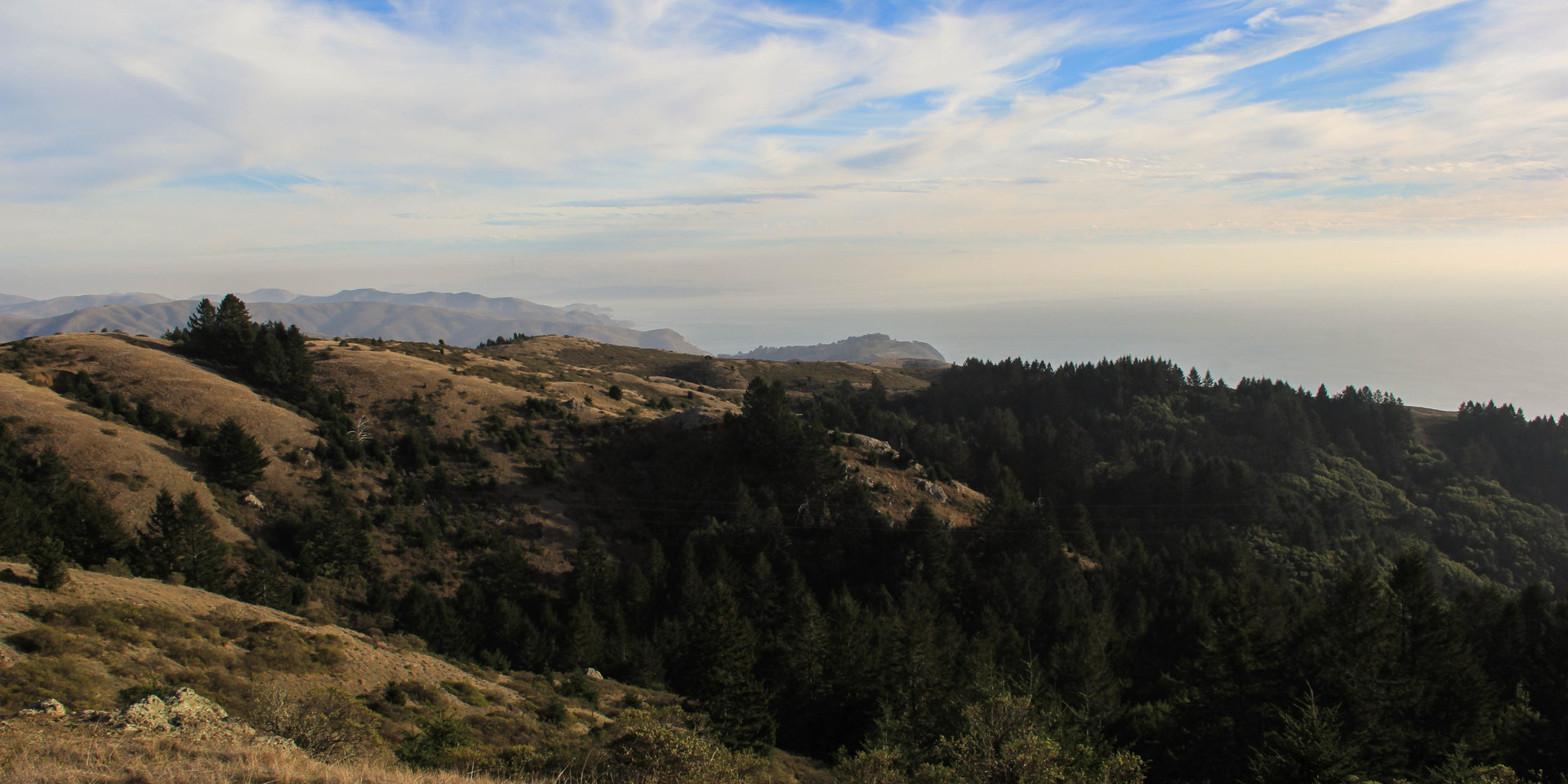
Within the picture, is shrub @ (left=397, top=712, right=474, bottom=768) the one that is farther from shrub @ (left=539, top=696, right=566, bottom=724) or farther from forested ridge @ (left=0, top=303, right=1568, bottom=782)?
forested ridge @ (left=0, top=303, right=1568, bottom=782)

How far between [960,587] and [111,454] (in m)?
58.3

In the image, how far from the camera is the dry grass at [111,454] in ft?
134

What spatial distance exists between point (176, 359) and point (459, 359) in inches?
1079

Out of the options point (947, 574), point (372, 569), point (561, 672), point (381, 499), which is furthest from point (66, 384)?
point (947, 574)

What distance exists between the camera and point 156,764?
12234 millimetres

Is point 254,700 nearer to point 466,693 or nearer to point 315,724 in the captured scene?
point 315,724

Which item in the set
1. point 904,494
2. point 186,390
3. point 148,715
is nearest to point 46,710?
point 148,715

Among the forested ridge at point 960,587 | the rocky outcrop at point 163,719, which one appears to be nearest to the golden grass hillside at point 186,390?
the forested ridge at point 960,587

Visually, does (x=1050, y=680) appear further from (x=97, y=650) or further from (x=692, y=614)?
(x=97, y=650)

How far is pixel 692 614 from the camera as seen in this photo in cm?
4272

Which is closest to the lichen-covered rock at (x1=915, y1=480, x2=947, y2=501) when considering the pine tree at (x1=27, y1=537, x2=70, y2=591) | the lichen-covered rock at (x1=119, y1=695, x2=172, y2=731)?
the lichen-covered rock at (x1=119, y1=695, x2=172, y2=731)

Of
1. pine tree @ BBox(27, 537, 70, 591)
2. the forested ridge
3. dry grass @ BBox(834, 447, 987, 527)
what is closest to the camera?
pine tree @ BBox(27, 537, 70, 591)

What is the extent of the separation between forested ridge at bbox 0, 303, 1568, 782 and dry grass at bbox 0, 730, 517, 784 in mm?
12494

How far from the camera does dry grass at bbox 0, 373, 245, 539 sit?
134ft
